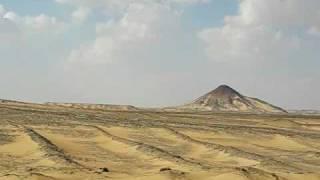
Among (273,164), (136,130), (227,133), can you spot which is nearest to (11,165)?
(273,164)

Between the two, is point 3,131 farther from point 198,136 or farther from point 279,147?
point 279,147

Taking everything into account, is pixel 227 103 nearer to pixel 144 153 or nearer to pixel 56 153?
pixel 144 153

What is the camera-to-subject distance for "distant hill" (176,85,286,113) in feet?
487

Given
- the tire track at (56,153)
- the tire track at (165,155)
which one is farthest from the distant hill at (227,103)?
the tire track at (56,153)

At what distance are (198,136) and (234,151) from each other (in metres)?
9.76

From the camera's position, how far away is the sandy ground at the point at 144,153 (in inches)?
711

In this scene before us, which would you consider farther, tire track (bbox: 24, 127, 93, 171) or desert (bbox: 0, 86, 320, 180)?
tire track (bbox: 24, 127, 93, 171)

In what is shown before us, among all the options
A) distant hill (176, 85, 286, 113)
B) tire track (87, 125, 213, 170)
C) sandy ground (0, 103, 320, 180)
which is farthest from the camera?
distant hill (176, 85, 286, 113)

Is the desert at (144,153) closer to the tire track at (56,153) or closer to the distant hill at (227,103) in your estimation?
the tire track at (56,153)

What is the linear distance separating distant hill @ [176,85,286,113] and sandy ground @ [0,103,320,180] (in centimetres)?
10719

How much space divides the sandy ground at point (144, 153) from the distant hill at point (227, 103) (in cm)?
10719

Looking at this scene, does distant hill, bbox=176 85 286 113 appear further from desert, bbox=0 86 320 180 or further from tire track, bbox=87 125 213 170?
tire track, bbox=87 125 213 170

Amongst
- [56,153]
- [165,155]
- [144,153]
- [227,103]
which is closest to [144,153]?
[144,153]

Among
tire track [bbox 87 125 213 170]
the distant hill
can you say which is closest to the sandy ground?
tire track [bbox 87 125 213 170]
